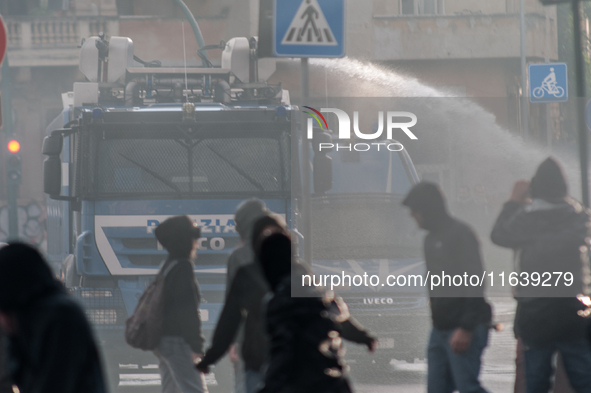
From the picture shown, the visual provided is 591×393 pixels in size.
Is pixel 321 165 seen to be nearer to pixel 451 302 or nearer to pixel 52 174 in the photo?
pixel 52 174

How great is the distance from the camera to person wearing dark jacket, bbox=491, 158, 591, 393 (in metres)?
5.21

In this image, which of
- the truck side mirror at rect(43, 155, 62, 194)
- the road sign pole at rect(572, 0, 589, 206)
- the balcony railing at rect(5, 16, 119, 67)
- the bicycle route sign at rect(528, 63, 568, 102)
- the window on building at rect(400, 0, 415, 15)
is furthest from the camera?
the window on building at rect(400, 0, 415, 15)

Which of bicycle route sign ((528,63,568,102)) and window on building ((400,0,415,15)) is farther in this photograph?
window on building ((400,0,415,15))

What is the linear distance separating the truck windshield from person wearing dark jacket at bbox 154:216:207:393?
9.50 feet

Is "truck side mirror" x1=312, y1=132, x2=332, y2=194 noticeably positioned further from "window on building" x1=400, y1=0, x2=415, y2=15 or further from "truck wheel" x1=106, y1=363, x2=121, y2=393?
"window on building" x1=400, y1=0, x2=415, y2=15

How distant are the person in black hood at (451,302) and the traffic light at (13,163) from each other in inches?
538

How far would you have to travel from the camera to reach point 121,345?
8062 mm

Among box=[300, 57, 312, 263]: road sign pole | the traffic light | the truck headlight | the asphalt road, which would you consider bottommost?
the asphalt road

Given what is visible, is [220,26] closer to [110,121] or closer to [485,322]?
[110,121]

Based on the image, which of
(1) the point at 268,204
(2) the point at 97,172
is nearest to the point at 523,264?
(1) the point at 268,204

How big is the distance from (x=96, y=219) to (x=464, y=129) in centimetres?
1170

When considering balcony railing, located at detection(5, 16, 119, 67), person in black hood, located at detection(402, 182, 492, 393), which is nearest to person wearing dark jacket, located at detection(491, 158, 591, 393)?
person in black hood, located at detection(402, 182, 492, 393)

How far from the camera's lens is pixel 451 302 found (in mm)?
5090

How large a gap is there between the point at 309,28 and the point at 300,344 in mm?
3440
